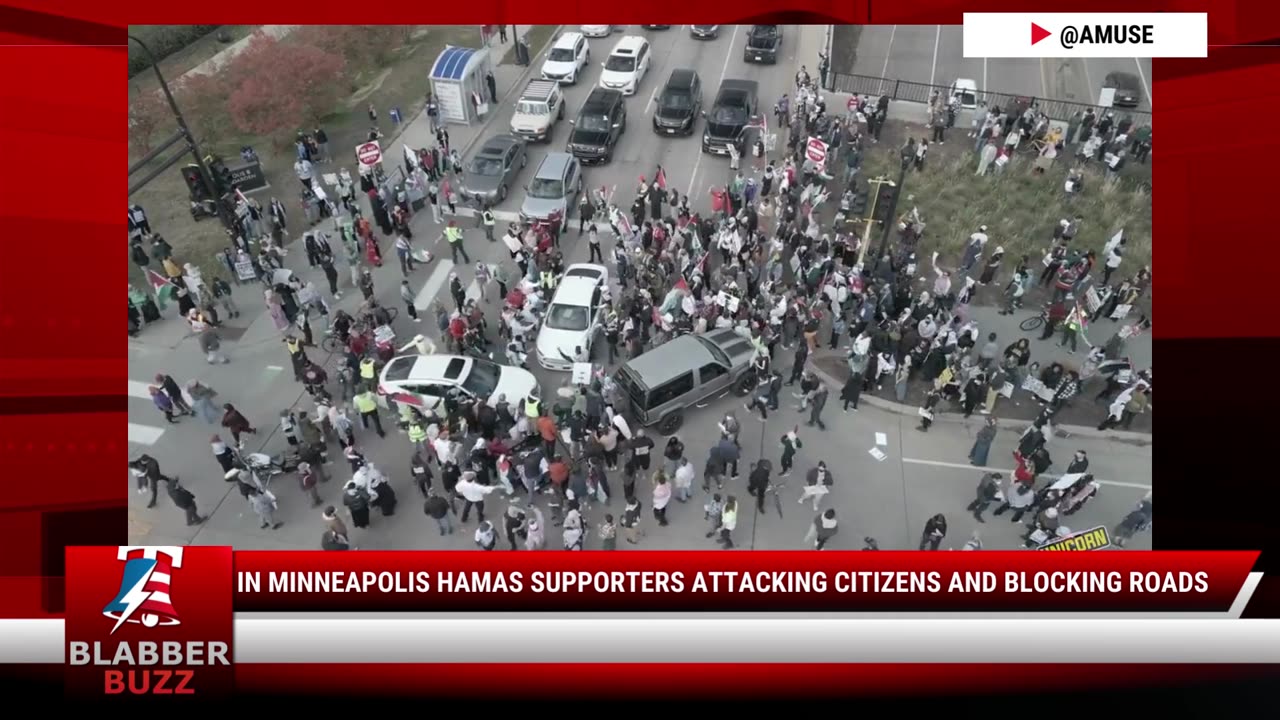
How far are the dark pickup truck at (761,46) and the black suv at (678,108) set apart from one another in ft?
15.1

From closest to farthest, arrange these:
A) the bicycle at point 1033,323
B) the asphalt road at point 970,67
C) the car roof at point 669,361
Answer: the car roof at point 669,361 → the bicycle at point 1033,323 → the asphalt road at point 970,67

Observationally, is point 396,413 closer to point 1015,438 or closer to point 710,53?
point 1015,438

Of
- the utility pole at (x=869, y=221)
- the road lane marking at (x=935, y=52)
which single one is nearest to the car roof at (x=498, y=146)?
the utility pole at (x=869, y=221)

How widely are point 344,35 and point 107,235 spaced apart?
68.5ft

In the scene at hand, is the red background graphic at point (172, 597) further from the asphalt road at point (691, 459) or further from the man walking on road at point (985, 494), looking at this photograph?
the man walking on road at point (985, 494)

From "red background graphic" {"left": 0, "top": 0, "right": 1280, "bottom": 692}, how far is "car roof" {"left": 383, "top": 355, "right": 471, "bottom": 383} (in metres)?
5.35

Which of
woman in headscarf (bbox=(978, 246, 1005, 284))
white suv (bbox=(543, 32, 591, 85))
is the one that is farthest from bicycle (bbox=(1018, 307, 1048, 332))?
white suv (bbox=(543, 32, 591, 85))

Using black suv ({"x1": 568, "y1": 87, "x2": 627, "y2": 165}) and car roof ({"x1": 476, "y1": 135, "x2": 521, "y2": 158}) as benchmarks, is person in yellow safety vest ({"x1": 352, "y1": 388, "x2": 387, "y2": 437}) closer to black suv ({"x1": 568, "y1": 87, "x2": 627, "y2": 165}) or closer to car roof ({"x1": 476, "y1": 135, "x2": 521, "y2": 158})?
car roof ({"x1": 476, "y1": 135, "x2": 521, "y2": 158})

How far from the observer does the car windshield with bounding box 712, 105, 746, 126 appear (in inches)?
944

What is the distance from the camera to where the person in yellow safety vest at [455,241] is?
62.0 feet

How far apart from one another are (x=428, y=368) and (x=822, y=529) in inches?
302

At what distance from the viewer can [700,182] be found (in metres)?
23.1

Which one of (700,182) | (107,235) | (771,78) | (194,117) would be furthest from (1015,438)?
(194,117)

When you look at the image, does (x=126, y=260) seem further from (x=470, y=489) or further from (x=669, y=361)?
(x=669, y=361)
